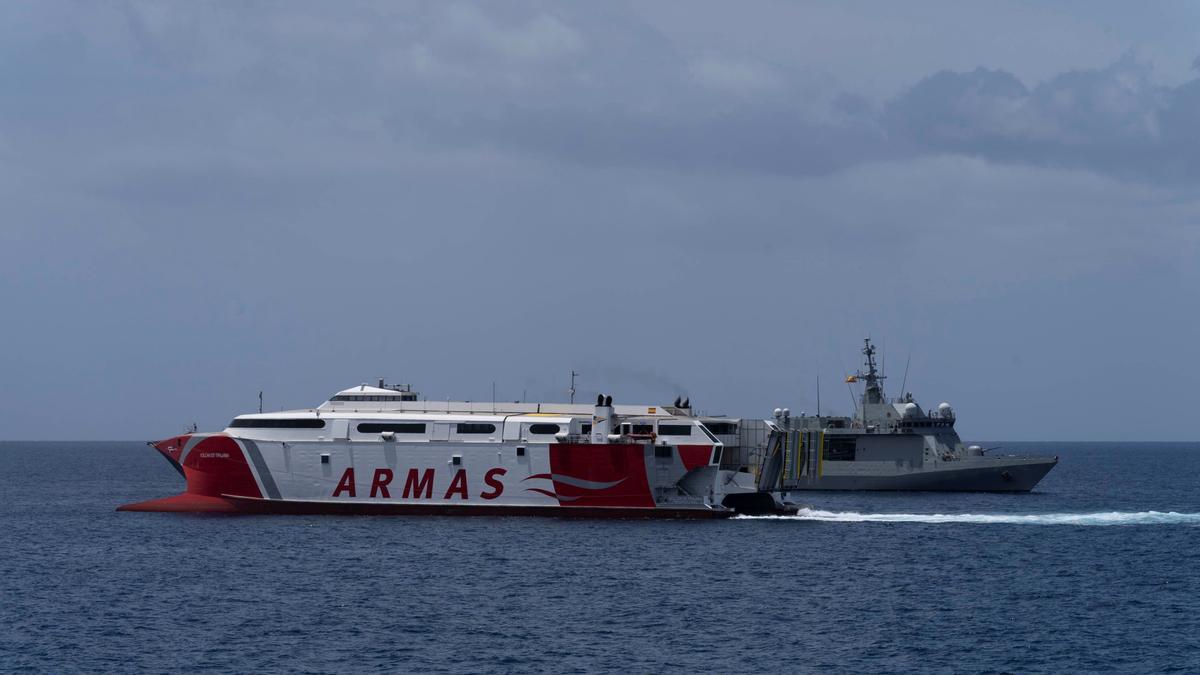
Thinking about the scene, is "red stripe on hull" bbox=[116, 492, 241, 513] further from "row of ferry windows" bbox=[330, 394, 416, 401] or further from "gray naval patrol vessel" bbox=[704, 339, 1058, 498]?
"gray naval patrol vessel" bbox=[704, 339, 1058, 498]

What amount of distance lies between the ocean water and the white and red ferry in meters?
1.48

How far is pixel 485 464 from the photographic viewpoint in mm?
61156

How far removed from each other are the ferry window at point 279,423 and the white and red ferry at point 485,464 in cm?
6

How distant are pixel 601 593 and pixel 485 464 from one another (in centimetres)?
1925

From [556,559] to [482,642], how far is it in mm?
13530

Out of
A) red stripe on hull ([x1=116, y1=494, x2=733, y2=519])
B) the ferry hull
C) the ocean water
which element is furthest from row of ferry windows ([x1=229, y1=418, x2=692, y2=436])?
the ocean water

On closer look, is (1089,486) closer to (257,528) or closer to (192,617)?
(257,528)

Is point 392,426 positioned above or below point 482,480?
above

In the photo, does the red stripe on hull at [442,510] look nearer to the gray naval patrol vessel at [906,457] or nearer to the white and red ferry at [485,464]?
the white and red ferry at [485,464]

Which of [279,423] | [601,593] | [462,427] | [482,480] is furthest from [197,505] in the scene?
[601,593]

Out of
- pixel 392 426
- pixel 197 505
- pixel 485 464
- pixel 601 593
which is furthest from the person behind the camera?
pixel 197 505

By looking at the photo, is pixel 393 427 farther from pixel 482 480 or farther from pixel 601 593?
pixel 601 593

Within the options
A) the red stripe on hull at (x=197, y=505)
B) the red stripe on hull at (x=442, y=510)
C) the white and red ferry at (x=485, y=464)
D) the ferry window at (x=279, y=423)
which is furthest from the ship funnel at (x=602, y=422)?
the red stripe on hull at (x=197, y=505)

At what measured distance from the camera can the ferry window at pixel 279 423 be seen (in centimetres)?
6259
